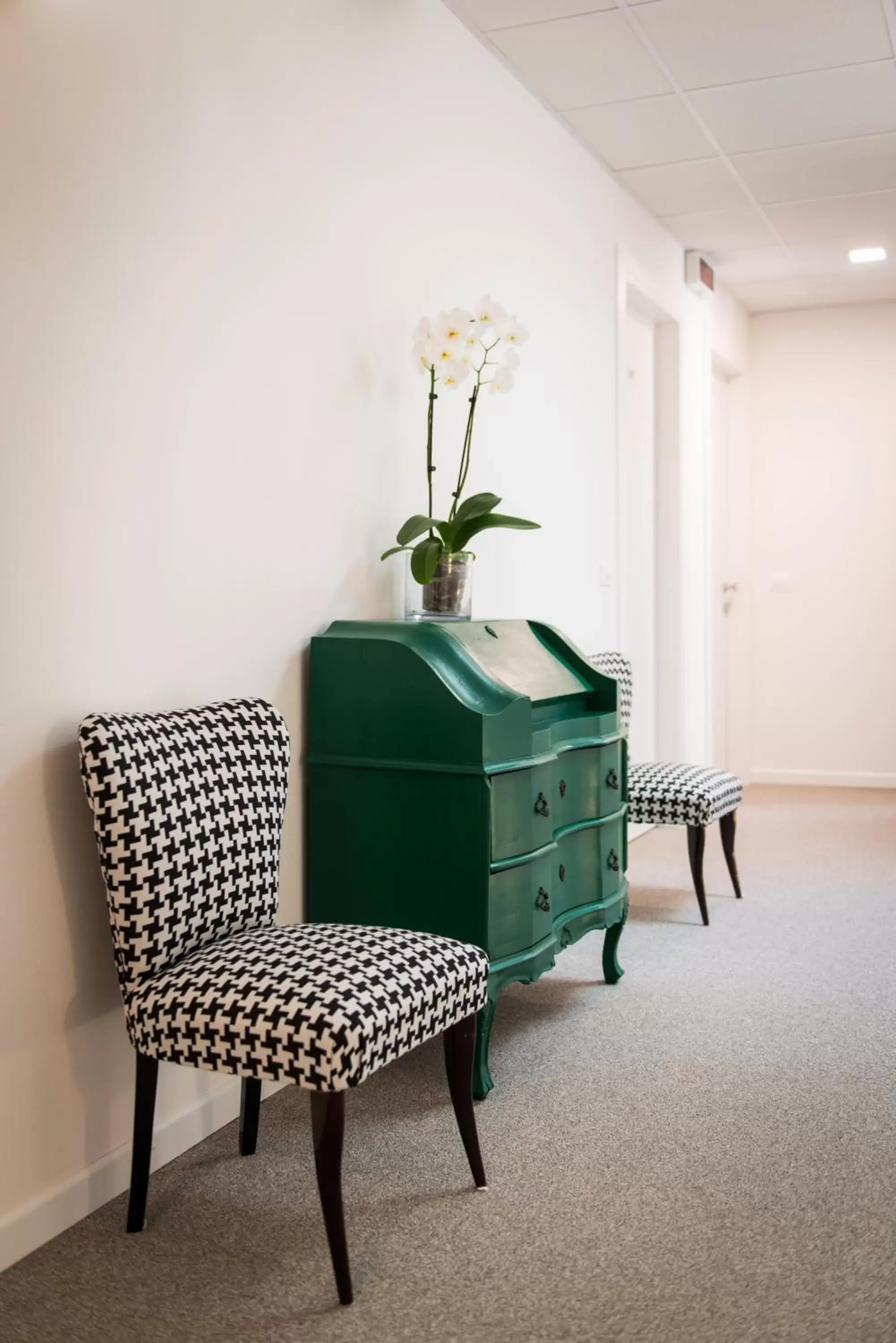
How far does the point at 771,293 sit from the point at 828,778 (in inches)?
104

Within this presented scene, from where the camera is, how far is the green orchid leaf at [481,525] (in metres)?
2.92

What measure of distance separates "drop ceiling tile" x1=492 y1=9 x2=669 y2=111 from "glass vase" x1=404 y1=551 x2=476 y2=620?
1.60 meters

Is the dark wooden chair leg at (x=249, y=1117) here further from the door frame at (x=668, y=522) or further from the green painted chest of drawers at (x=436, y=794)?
the door frame at (x=668, y=522)

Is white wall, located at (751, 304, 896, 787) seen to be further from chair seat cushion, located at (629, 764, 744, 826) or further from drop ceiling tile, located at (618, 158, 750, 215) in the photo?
chair seat cushion, located at (629, 764, 744, 826)

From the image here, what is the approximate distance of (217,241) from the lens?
2465 millimetres

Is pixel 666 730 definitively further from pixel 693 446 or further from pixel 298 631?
pixel 298 631

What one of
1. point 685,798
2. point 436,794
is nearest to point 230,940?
point 436,794

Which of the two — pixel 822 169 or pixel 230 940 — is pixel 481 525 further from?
pixel 822 169

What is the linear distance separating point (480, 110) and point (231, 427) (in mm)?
1656

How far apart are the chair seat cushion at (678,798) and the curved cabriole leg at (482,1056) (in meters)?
1.57

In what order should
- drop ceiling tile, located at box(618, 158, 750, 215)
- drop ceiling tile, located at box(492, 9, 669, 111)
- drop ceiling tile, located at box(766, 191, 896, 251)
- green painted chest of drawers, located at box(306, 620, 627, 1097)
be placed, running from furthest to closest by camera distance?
drop ceiling tile, located at box(766, 191, 896, 251) < drop ceiling tile, located at box(618, 158, 750, 215) < drop ceiling tile, located at box(492, 9, 669, 111) < green painted chest of drawers, located at box(306, 620, 627, 1097)

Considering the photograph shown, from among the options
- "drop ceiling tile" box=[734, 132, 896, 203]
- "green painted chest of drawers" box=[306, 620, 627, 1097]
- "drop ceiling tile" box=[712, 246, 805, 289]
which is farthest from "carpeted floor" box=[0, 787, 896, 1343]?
"drop ceiling tile" box=[712, 246, 805, 289]

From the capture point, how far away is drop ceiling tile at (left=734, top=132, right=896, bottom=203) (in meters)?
4.48

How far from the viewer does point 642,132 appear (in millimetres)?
4309
